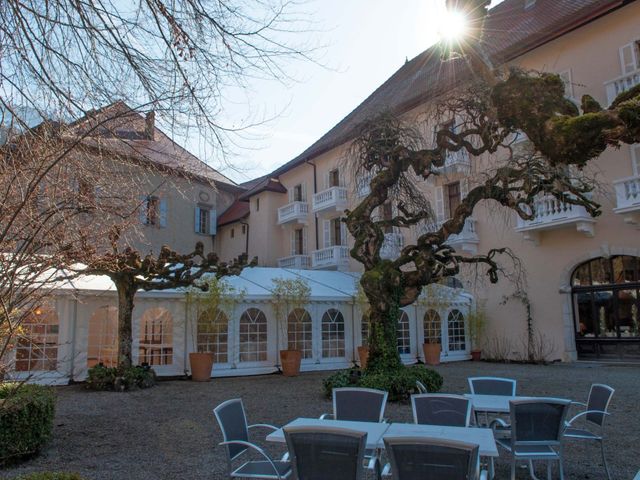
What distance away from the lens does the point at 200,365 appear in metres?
12.8

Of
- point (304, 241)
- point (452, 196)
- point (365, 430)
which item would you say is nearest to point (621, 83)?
point (452, 196)

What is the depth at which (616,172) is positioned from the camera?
1412 cm

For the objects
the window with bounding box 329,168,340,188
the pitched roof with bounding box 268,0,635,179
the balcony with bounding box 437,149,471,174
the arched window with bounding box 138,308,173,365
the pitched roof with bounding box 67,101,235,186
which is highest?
the pitched roof with bounding box 268,0,635,179

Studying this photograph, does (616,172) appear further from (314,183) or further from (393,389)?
(314,183)

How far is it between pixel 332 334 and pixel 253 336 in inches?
98.5

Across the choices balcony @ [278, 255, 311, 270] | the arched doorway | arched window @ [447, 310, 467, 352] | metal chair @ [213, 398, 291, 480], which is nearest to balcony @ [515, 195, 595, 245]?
the arched doorway

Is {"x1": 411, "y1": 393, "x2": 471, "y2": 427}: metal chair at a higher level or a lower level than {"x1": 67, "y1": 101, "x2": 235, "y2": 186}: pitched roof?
lower

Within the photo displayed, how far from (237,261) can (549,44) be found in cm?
1171

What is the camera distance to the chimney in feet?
13.8

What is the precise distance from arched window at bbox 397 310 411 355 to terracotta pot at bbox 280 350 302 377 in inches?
156

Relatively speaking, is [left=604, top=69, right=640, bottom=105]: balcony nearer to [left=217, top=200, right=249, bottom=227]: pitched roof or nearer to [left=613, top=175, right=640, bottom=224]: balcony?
[left=613, top=175, right=640, bottom=224]: balcony

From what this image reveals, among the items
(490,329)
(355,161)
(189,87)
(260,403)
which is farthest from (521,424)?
(490,329)

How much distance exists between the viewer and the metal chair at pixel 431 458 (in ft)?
9.45

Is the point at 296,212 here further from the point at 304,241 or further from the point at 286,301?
the point at 286,301
